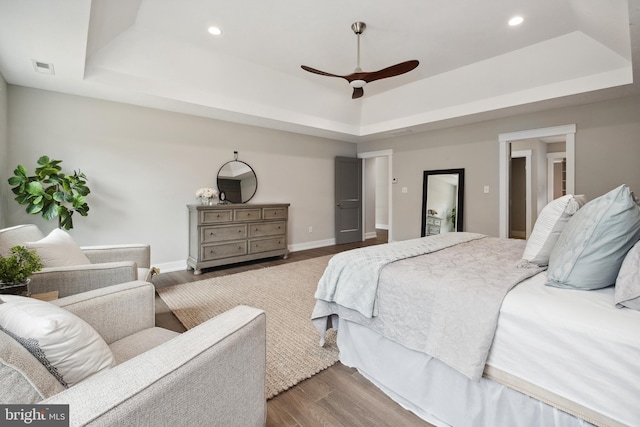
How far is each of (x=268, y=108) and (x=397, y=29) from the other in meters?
2.27

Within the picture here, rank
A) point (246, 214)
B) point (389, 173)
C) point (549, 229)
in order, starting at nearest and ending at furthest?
point (549, 229) → point (246, 214) → point (389, 173)

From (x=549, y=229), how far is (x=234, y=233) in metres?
3.95

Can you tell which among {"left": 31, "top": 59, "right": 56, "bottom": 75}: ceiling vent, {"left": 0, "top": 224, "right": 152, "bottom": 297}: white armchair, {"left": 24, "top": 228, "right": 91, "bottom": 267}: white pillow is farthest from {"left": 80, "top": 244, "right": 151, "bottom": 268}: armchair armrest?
{"left": 31, "top": 59, "right": 56, "bottom": 75}: ceiling vent

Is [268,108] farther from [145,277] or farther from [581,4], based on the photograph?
[581,4]

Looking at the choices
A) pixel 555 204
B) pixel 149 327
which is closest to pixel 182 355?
pixel 149 327

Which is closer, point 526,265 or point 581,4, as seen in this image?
point 526,265

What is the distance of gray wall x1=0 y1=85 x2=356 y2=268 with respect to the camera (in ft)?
11.3

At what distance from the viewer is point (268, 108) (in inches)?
182

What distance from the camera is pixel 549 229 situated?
1.73m

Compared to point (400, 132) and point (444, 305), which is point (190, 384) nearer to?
point (444, 305)

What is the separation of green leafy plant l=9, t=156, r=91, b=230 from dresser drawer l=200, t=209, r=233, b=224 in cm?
136

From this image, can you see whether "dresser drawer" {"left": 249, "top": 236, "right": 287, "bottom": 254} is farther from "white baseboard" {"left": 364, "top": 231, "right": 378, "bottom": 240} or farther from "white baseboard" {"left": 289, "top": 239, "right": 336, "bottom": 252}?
"white baseboard" {"left": 364, "top": 231, "right": 378, "bottom": 240}

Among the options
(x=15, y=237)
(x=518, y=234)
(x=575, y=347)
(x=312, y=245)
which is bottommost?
(x=312, y=245)

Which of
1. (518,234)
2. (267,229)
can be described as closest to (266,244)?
(267,229)
